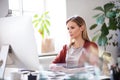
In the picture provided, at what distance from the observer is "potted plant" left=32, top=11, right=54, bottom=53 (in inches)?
125

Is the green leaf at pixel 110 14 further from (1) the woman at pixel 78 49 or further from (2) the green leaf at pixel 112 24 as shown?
(1) the woman at pixel 78 49

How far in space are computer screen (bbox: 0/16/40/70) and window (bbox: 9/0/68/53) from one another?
5.81 ft

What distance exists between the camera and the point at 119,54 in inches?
148

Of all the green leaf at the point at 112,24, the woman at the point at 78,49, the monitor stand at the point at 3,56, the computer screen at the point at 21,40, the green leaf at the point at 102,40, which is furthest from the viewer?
the green leaf at the point at 102,40

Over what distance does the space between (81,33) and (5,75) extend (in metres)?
1.17

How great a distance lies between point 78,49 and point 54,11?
3.72ft

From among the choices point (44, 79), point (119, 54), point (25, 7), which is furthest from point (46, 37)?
point (44, 79)

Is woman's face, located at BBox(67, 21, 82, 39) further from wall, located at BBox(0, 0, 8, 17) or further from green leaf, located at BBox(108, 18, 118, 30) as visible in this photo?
wall, located at BBox(0, 0, 8, 17)

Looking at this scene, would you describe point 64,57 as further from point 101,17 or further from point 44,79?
point 44,79

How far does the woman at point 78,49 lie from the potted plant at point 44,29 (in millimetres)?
500

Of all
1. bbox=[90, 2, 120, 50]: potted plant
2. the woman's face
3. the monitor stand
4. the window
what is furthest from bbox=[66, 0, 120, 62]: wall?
the monitor stand

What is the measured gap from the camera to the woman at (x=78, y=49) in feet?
8.18

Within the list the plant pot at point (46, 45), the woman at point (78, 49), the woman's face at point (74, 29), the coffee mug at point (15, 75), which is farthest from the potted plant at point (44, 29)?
the coffee mug at point (15, 75)

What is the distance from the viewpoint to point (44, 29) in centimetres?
327
